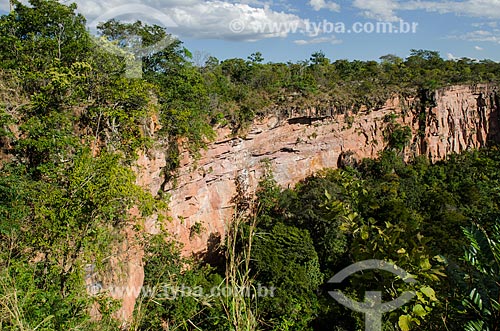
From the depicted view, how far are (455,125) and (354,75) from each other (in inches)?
260

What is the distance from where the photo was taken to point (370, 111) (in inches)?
755

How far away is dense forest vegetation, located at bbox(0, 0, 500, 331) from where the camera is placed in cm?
182

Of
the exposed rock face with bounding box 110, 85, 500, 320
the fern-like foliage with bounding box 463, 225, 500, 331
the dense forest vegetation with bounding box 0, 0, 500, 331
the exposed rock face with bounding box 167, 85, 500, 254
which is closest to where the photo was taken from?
the fern-like foliage with bounding box 463, 225, 500, 331

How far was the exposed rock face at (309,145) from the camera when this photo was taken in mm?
13141

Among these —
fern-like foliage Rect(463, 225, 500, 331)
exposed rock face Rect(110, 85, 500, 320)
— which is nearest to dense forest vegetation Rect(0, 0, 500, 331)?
fern-like foliage Rect(463, 225, 500, 331)

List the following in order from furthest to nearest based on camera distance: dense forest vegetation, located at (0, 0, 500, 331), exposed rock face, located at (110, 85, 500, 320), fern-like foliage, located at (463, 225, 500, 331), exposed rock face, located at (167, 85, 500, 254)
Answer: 1. exposed rock face, located at (167, 85, 500, 254)
2. exposed rock face, located at (110, 85, 500, 320)
3. dense forest vegetation, located at (0, 0, 500, 331)
4. fern-like foliage, located at (463, 225, 500, 331)

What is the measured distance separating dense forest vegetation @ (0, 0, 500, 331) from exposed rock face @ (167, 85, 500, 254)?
2.46 feet

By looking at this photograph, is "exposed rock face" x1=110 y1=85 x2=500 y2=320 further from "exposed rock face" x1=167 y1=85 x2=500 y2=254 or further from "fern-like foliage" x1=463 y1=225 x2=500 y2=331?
"fern-like foliage" x1=463 y1=225 x2=500 y2=331

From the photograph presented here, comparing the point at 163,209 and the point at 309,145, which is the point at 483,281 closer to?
the point at 163,209

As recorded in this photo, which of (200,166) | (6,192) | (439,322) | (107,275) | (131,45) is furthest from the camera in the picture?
(200,166)

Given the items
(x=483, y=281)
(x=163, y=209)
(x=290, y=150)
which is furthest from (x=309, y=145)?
(x=483, y=281)

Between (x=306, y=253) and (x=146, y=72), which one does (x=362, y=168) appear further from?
(x=146, y=72)

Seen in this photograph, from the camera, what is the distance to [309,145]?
1736 centimetres

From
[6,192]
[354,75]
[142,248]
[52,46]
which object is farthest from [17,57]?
[354,75]
